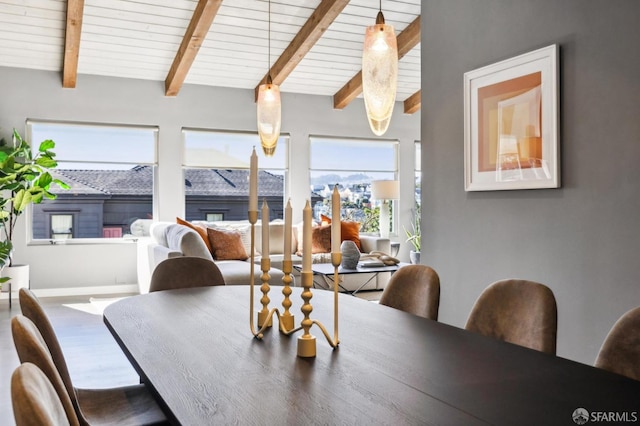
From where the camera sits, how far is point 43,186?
619cm

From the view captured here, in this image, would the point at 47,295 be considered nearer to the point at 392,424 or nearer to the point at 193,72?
the point at 193,72

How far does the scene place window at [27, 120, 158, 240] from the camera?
6.89 meters

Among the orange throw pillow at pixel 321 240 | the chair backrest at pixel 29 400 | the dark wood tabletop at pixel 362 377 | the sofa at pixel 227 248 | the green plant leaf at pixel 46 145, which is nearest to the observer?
the chair backrest at pixel 29 400

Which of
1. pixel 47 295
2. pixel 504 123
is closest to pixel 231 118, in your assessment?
pixel 47 295

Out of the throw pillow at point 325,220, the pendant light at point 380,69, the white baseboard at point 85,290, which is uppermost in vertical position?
the pendant light at point 380,69

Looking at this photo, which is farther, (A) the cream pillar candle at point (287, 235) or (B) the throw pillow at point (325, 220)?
(B) the throw pillow at point (325, 220)

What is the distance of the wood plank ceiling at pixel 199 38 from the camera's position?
18.5 feet

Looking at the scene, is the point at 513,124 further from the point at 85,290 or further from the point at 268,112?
the point at 85,290

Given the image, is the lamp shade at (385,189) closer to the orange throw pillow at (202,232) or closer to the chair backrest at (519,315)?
the orange throw pillow at (202,232)

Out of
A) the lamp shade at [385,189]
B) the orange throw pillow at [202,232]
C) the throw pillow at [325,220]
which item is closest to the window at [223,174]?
the throw pillow at [325,220]

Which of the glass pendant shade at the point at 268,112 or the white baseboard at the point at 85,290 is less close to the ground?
the glass pendant shade at the point at 268,112

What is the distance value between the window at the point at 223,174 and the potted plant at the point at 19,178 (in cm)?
162

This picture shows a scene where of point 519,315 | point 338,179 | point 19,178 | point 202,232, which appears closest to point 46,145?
point 19,178

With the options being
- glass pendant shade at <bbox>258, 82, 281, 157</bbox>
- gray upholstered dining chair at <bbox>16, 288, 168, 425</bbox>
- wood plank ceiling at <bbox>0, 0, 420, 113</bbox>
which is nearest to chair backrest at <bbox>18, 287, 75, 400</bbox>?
gray upholstered dining chair at <bbox>16, 288, 168, 425</bbox>
